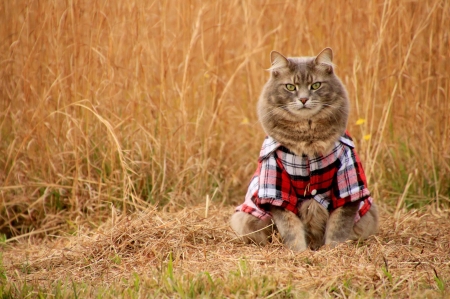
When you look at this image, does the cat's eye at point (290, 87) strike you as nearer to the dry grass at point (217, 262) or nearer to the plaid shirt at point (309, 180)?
the plaid shirt at point (309, 180)

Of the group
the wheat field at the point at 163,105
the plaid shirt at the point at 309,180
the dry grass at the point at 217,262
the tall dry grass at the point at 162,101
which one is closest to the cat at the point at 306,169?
the plaid shirt at the point at 309,180

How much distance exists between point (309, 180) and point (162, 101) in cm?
152

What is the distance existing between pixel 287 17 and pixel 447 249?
7.47 feet

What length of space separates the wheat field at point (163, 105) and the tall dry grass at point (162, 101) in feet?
0.04

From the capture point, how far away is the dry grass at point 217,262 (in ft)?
7.72

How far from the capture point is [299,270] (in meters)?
2.56

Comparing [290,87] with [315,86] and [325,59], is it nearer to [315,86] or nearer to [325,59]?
[315,86]

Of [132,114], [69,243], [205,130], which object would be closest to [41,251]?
[69,243]

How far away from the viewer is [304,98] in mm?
3018

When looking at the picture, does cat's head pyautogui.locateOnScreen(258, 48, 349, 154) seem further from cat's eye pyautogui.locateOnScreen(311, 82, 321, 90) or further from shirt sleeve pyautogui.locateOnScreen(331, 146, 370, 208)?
shirt sleeve pyautogui.locateOnScreen(331, 146, 370, 208)

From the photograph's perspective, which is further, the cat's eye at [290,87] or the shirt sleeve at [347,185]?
the cat's eye at [290,87]

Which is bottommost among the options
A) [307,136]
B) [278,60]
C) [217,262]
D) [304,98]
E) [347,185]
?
[217,262]

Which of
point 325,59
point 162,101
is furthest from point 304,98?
point 162,101

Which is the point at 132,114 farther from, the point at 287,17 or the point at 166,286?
the point at 166,286
